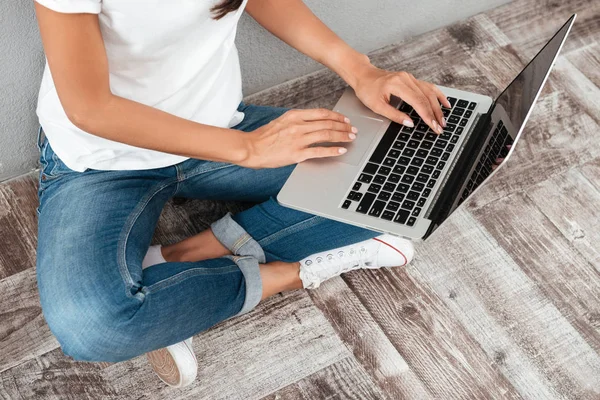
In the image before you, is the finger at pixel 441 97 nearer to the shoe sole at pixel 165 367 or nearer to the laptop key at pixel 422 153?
the laptop key at pixel 422 153

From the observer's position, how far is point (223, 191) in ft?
5.02

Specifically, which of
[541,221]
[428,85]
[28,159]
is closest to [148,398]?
[28,159]

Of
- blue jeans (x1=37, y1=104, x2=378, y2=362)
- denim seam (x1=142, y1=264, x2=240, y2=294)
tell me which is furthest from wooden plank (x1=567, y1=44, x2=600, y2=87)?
denim seam (x1=142, y1=264, x2=240, y2=294)

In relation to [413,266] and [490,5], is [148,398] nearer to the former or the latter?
[413,266]

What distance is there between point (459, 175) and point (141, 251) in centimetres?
60

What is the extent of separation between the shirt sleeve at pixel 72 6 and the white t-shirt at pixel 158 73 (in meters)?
0.05

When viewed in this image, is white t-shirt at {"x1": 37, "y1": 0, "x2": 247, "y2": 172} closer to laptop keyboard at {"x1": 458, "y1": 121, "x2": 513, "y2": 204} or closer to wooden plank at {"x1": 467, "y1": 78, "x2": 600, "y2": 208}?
laptop keyboard at {"x1": 458, "y1": 121, "x2": 513, "y2": 204}

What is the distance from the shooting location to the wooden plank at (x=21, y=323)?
4.83 ft

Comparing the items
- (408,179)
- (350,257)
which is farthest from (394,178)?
(350,257)

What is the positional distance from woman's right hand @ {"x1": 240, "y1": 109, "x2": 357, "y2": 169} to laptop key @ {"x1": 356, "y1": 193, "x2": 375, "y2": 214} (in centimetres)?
9

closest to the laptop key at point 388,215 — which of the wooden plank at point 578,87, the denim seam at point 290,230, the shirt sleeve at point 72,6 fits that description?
the denim seam at point 290,230

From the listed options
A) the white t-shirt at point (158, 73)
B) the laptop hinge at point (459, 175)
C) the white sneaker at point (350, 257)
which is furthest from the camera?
the white sneaker at point (350, 257)

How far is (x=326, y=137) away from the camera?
4.28 ft

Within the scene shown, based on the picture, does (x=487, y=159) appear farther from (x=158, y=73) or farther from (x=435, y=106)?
(x=158, y=73)
